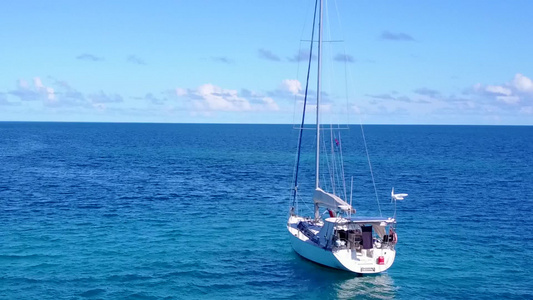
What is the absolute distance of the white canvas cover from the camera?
4233cm

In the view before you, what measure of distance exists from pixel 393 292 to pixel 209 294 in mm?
12829

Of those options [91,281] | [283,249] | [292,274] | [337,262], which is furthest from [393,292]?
[91,281]

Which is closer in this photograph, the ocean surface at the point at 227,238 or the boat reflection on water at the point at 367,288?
the boat reflection on water at the point at 367,288

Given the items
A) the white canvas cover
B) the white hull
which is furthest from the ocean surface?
the white canvas cover

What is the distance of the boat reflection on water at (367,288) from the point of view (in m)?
36.1

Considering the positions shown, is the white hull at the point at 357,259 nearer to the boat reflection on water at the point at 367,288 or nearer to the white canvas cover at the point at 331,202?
the boat reflection on water at the point at 367,288

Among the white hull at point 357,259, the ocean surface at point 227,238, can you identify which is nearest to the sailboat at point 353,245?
the white hull at point 357,259

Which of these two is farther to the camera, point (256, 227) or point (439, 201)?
point (439, 201)

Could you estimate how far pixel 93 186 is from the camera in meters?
78.6

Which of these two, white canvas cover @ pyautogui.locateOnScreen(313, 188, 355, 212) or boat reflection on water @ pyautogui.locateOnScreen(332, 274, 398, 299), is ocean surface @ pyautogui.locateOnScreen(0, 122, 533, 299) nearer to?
boat reflection on water @ pyautogui.locateOnScreen(332, 274, 398, 299)

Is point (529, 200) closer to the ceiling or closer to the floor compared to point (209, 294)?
closer to the ceiling

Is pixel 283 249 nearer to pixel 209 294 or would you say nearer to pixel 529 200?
pixel 209 294

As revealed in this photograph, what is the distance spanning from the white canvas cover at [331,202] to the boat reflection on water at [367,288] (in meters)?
5.81

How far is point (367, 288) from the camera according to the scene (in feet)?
123
